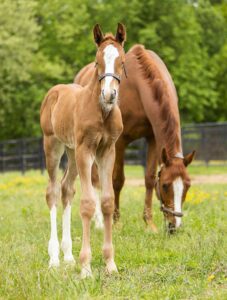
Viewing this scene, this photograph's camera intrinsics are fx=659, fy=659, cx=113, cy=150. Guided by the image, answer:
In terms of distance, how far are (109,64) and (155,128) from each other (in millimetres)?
2637

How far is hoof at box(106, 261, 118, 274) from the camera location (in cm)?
531

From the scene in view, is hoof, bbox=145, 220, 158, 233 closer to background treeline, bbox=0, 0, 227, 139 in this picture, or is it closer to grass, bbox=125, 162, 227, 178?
grass, bbox=125, 162, 227, 178

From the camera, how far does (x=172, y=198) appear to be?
7.06 m

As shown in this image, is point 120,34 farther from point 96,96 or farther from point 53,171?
point 53,171

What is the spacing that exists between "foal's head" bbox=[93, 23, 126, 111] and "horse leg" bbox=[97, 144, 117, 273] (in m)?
0.46

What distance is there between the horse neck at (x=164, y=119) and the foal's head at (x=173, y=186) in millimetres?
167

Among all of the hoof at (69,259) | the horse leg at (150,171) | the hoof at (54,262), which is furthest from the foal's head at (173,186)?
the hoof at (54,262)

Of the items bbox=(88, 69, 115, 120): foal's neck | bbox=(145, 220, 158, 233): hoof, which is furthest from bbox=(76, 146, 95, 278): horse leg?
bbox=(145, 220, 158, 233): hoof

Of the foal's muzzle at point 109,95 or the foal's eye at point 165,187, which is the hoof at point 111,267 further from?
the foal's eye at point 165,187

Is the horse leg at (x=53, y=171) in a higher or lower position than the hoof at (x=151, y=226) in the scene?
higher

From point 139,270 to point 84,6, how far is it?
102ft

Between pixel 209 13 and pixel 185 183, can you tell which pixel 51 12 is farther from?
pixel 185 183

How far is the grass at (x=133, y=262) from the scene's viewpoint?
4.45 meters

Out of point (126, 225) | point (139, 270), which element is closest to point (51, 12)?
point (126, 225)
